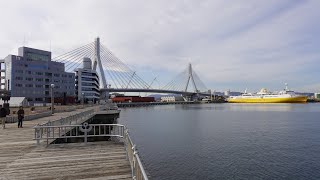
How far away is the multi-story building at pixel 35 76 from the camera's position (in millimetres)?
137500

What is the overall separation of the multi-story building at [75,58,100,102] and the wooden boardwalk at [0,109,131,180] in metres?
158

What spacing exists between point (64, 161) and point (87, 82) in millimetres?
167498

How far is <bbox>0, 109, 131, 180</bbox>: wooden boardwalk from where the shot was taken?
10.2 metres

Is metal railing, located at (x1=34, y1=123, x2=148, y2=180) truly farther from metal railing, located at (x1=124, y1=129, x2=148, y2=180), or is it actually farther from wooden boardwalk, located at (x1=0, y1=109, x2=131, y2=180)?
wooden boardwalk, located at (x1=0, y1=109, x2=131, y2=180)

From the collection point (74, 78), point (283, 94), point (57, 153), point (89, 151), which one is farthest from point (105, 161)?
point (283, 94)

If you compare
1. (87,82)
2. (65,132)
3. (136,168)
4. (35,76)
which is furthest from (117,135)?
(87,82)

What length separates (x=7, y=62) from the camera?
139m

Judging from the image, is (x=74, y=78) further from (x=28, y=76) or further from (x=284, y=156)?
(x=284, y=156)

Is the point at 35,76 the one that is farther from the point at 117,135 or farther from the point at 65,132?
the point at 117,135

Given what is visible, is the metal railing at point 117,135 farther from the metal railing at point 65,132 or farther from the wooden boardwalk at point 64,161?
the wooden boardwalk at point 64,161

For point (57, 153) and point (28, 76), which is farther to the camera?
point (28, 76)

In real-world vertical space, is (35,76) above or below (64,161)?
above

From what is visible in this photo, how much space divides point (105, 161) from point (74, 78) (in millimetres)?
161856

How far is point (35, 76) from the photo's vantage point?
14650cm
